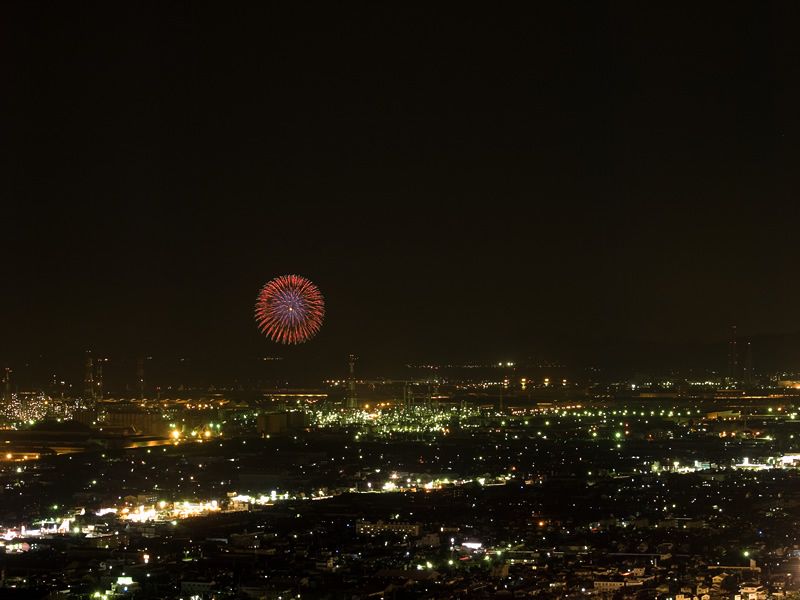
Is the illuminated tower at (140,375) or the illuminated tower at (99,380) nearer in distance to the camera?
the illuminated tower at (99,380)

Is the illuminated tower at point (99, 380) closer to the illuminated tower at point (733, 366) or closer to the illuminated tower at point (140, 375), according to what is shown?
the illuminated tower at point (140, 375)

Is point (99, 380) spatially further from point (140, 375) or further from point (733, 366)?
point (733, 366)

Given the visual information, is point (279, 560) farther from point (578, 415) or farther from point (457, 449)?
point (578, 415)

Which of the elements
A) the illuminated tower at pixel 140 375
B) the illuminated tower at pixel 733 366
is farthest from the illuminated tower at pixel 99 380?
the illuminated tower at pixel 733 366

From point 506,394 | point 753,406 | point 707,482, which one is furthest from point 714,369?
point 707,482

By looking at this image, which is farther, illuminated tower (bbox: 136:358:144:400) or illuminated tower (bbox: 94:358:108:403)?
illuminated tower (bbox: 136:358:144:400)

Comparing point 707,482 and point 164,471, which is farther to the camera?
point 164,471

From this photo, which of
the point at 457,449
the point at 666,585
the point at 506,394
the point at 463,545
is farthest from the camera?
the point at 506,394

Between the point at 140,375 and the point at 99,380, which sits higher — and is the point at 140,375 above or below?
above

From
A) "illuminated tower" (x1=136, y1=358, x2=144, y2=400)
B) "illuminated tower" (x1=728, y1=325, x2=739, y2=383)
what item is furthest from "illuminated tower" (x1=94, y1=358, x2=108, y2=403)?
"illuminated tower" (x1=728, y1=325, x2=739, y2=383)

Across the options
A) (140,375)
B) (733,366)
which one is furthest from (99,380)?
(733,366)

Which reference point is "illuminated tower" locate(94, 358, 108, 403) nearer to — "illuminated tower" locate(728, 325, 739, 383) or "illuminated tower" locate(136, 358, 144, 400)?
"illuminated tower" locate(136, 358, 144, 400)
